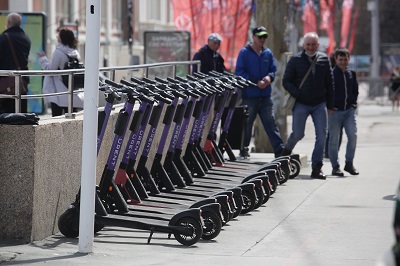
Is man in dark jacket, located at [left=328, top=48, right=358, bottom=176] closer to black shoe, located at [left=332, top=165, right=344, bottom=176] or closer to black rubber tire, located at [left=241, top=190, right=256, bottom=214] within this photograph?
black shoe, located at [left=332, top=165, right=344, bottom=176]

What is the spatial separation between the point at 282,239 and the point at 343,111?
594 cm

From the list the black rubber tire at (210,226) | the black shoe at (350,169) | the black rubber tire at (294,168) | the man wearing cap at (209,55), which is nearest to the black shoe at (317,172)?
the black rubber tire at (294,168)

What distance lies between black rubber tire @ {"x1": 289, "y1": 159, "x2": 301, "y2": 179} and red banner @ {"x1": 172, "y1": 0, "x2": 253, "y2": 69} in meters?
17.3

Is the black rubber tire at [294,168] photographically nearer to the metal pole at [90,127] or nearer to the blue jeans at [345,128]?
the blue jeans at [345,128]

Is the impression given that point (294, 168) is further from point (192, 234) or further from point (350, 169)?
point (192, 234)

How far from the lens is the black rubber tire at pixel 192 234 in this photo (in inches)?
360

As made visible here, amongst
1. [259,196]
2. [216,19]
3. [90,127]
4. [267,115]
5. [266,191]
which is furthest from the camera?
[216,19]

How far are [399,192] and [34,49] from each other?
62.6 feet

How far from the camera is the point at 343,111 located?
1531 cm

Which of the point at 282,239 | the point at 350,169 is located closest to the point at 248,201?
the point at 282,239

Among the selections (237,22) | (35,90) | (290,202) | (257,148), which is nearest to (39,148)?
(290,202)

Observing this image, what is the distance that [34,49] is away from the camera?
22.9m

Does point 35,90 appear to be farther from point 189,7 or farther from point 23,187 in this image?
point 23,187

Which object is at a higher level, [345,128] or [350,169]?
[345,128]
